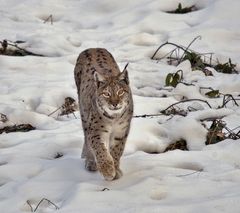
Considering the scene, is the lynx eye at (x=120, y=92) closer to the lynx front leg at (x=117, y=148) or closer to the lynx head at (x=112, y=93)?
the lynx head at (x=112, y=93)

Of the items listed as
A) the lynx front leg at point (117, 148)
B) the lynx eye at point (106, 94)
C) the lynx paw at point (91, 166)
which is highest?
the lynx eye at point (106, 94)

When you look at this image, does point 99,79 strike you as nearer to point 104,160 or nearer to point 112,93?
point 112,93

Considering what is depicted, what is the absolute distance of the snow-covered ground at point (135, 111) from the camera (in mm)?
5125

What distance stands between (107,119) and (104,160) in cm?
35

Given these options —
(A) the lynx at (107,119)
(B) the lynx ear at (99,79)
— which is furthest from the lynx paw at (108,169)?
(B) the lynx ear at (99,79)

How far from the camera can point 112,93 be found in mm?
5523

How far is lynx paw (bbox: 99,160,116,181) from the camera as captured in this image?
546cm

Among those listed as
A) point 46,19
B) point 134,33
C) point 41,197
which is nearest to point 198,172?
point 41,197

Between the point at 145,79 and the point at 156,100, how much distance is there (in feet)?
2.80

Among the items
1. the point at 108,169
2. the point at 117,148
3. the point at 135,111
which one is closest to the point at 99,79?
the point at 117,148

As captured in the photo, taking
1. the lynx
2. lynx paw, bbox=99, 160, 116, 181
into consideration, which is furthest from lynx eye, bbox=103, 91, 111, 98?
lynx paw, bbox=99, 160, 116, 181

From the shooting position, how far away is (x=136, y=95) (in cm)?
802

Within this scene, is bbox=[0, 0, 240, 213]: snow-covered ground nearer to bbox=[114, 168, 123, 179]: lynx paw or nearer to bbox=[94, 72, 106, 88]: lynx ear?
bbox=[114, 168, 123, 179]: lynx paw

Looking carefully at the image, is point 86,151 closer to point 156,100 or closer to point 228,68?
point 156,100
